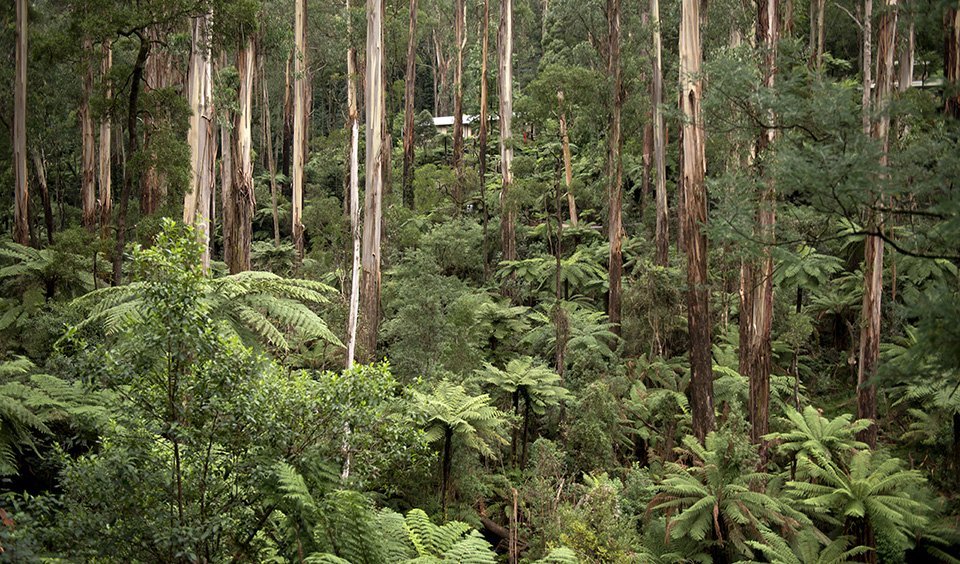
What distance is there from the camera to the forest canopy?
5.38m

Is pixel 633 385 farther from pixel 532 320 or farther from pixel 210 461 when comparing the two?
pixel 210 461

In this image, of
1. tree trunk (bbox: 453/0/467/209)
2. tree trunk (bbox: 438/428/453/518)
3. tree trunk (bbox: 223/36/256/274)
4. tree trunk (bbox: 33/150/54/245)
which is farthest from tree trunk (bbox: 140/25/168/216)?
tree trunk (bbox: 453/0/467/209)

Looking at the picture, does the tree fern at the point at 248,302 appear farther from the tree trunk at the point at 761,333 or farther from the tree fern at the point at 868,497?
the tree trunk at the point at 761,333

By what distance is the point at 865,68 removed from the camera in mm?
14008

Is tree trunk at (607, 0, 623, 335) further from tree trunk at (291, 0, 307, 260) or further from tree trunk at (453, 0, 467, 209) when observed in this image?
tree trunk at (291, 0, 307, 260)

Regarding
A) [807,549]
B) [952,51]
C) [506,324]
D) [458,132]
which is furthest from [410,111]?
[952,51]

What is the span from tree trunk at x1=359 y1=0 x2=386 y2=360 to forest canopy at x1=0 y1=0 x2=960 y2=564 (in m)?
0.06

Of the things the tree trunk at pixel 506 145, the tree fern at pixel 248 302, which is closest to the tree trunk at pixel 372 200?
the tree fern at pixel 248 302

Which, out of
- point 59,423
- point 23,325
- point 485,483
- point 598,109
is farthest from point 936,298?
point 598,109

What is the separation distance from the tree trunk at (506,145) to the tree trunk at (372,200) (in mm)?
7325

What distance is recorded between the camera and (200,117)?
458 inches

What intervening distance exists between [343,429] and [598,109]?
14.8 meters

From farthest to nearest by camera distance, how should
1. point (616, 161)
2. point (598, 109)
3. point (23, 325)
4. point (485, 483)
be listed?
point (598, 109), point (616, 161), point (23, 325), point (485, 483)

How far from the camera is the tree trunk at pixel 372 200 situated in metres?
13.5
